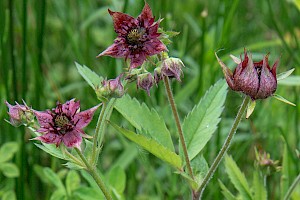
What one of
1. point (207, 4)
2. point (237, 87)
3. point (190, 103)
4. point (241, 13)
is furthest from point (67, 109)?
point (207, 4)

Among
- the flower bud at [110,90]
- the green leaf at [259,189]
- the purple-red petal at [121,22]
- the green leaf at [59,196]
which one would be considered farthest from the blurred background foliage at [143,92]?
the flower bud at [110,90]

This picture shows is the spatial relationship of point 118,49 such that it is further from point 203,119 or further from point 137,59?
point 203,119

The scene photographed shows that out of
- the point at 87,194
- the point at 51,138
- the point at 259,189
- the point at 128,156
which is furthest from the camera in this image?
the point at 128,156

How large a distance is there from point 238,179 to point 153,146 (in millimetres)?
458

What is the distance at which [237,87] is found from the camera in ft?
4.37

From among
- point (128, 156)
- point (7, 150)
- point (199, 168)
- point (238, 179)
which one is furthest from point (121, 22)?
point (128, 156)

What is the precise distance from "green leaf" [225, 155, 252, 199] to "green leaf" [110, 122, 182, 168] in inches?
12.7

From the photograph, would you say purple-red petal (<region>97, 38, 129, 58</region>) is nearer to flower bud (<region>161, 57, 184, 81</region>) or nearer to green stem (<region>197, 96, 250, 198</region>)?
flower bud (<region>161, 57, 184, 81</region>)

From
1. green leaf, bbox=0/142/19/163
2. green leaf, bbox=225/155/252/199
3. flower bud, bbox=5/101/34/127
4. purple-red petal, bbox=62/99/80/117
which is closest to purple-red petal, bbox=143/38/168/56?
purple-red petal, bbox=62/99/80/117

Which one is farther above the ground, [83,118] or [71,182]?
[83,118]

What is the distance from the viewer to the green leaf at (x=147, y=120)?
152 cm

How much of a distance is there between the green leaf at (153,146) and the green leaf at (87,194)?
0.44 metres

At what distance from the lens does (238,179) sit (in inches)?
67.4

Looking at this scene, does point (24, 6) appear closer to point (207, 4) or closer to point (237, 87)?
point (237, 87)
